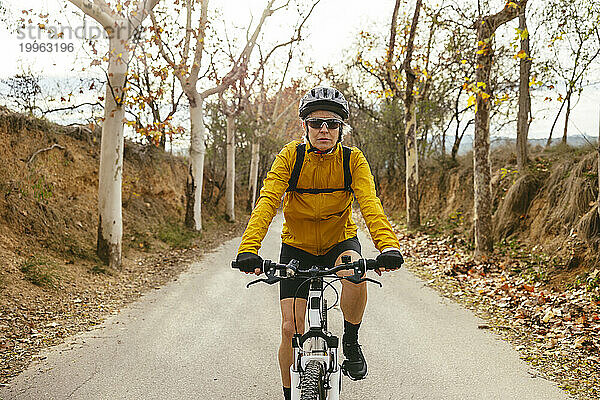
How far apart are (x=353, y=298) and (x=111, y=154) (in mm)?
7679

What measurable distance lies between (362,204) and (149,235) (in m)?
11.9

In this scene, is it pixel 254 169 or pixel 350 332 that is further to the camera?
pixel 254 169

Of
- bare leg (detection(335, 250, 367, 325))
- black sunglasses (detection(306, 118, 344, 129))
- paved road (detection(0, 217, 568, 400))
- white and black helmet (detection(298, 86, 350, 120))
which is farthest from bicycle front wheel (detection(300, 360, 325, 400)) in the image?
white and black helmet (detection(298, 86, 350, 120))

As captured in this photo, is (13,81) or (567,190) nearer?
(567,190)

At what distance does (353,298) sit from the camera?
12.5 feet

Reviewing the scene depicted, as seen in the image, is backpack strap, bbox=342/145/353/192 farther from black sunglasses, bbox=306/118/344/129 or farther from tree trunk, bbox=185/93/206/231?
tree trunk, bbox=185/93/206/231

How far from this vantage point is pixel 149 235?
1462cm

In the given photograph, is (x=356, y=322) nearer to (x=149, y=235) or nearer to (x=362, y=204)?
(x=362, y=204)

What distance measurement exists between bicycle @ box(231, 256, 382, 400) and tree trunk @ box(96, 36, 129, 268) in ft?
25.2

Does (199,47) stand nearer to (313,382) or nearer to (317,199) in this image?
(317,199)

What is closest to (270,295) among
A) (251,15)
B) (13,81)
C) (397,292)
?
(397,292)

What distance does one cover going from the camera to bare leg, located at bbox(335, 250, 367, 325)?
380 cm

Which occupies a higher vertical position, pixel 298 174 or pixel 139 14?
pixel 139 14

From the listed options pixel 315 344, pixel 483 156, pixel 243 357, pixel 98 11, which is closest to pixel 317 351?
pixel 315 344
